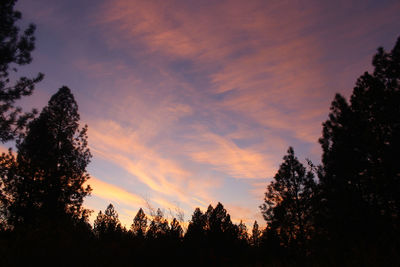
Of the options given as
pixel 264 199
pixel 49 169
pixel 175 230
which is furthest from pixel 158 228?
pixel 264 199

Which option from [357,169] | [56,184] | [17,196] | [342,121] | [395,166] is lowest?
[17,196]

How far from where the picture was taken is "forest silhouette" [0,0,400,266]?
8.47 m

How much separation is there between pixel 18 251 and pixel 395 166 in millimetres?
16360

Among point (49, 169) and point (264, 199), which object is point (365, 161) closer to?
point (264, 199)

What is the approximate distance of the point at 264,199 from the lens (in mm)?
24094

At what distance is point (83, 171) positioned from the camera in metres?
18.8

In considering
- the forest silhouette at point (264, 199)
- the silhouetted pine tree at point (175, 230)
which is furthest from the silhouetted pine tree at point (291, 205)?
the silhouetted pine tree at point (175, 230)

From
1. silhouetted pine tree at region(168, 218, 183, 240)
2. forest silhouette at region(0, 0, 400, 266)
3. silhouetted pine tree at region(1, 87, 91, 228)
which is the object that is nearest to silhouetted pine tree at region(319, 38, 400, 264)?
forest silhouette at region(0, 0, 400, 266)

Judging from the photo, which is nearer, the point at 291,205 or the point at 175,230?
the point at 175,230

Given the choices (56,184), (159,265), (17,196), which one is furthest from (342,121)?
(17,196)

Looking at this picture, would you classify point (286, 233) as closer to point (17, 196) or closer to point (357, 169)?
point (357, 169)

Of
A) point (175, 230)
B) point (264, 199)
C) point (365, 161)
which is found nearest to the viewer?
point (175, 230)

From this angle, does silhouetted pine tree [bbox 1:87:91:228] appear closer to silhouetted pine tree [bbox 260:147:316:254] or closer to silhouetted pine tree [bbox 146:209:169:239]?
silhouetted pine tree [bbox 146:209:169:239]

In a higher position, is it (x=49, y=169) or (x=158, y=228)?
(x=49, y=169)
